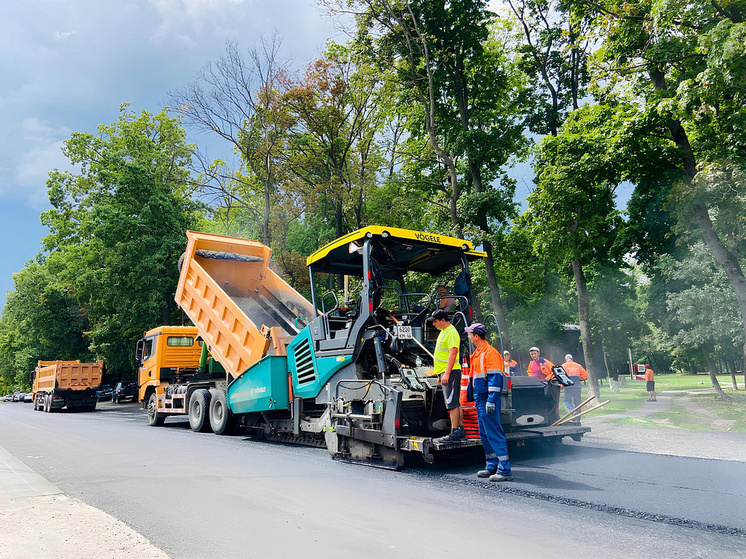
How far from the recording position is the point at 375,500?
4973 mm

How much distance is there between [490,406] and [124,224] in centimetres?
2568

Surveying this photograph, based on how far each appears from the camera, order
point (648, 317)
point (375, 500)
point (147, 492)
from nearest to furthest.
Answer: point (375, 500) → point (147, 492) → point (648, 317)

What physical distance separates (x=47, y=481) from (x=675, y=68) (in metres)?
14.0

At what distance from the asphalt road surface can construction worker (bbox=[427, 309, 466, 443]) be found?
1.64 feet

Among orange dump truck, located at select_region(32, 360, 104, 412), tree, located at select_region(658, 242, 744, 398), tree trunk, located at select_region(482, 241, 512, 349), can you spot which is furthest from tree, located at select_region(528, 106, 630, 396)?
orange dump truck, located at select_region(32, 360, 104, 412)

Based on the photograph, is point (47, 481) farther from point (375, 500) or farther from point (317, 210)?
point (317, 210)

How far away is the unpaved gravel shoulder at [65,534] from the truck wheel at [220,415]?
5.40 meters

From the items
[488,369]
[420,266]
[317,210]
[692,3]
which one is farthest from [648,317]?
[488,369]

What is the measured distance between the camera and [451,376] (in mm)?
6090

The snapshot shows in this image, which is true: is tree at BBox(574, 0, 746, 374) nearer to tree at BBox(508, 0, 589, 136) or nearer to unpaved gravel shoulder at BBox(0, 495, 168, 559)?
tree at BBox(508, 0, 589, 136)

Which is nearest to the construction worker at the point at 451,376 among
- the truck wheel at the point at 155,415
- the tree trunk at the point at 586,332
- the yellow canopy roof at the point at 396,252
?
the yellow canopy roof at the point at 396,252

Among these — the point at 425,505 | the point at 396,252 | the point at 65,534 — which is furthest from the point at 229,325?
the point at 425,505

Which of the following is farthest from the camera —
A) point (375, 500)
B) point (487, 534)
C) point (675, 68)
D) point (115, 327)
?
point (115, 327)

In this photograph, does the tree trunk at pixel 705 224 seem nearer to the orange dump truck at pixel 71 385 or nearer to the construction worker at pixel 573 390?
the construction worker at pixel 573 390
